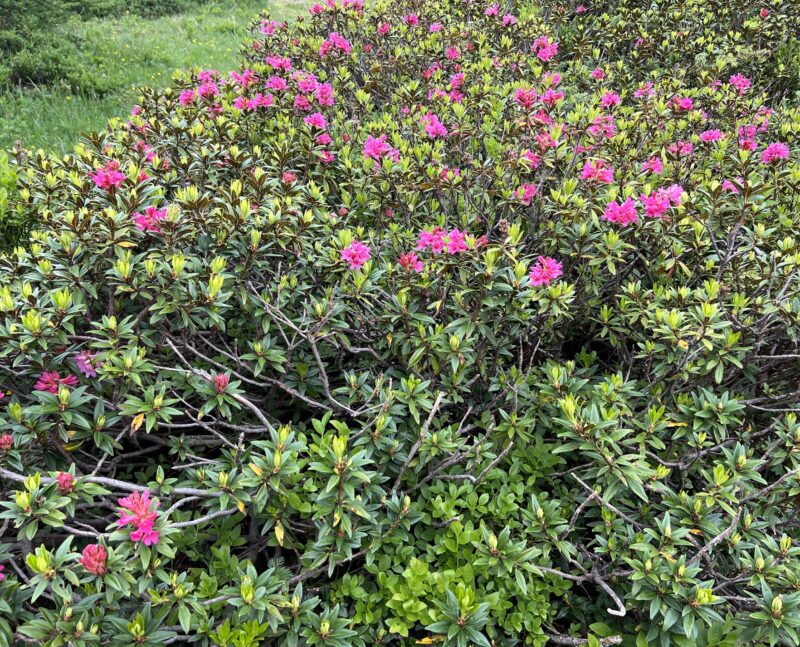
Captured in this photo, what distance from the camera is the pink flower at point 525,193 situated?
101 inches

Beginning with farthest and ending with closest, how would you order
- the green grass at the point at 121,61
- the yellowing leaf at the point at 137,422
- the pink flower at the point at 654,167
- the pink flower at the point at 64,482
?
1. the green grass at the point at 121,61
2. the pink flower at the point at 654,167
3. the yellowing leaf at the point at 137,422
4. the pink flower at the point at 64,482

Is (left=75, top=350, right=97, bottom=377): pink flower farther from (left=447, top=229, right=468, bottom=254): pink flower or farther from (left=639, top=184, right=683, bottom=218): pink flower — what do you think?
(left=639, top=184, right=683, bottom=218): pink flower

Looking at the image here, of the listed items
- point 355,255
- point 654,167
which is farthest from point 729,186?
point 355,255

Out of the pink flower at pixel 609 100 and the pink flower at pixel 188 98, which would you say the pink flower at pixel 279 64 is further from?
the pink flower at pixel 609 100

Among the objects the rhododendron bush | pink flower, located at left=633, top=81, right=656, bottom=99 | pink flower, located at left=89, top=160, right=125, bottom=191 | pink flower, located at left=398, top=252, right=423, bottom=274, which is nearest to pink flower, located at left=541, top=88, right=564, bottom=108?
the rhododendron bush

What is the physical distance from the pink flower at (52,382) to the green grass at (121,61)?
4.09 metres

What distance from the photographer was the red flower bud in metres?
1.49

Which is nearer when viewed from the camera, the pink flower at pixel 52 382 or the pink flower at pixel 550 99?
the pink flower at pixel 52 382

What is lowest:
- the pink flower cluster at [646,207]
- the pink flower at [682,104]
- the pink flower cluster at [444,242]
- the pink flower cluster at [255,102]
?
the pink flower cluster at [444,242]

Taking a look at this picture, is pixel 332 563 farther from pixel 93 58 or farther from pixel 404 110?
pixel 93 58

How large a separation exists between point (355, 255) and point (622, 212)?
3.71 feet

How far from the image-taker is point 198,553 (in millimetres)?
1993

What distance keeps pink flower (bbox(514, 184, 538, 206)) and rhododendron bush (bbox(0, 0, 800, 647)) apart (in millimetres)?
24

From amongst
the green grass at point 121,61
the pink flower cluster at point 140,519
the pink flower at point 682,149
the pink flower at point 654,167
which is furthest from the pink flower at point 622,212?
the green grass at point 121,61
